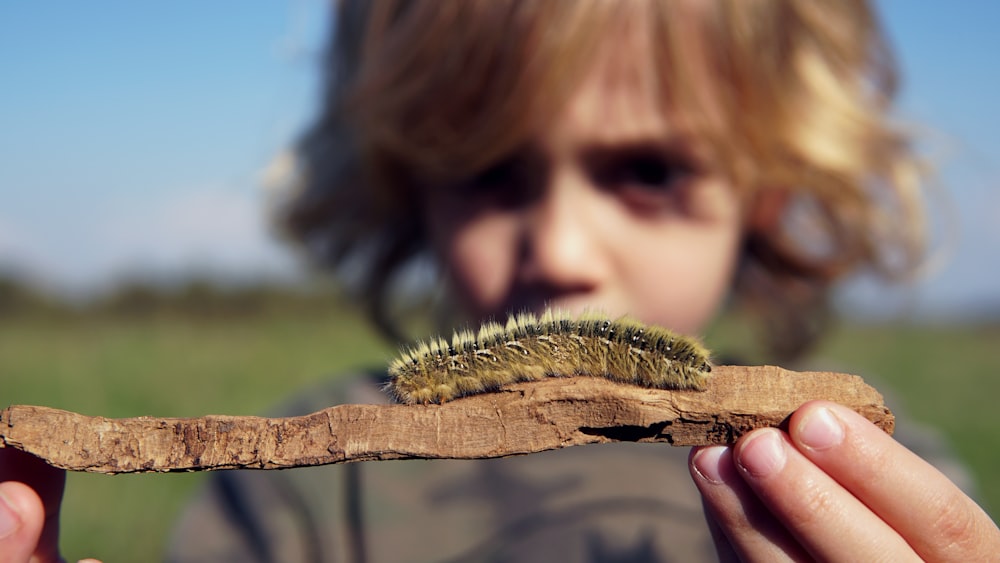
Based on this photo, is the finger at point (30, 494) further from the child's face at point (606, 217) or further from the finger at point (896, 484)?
the child's face at point (606, 217)

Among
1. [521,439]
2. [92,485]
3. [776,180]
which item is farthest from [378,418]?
→ [92,485]

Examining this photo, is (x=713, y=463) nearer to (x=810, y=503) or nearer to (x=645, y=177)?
(x=810, y=503)

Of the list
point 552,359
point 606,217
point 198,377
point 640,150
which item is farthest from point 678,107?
point 198,377

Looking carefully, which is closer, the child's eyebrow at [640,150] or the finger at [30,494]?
the finger at [30,494]

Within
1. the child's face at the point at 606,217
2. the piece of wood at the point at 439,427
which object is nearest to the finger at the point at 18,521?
the piece of wood at the point at 439,427

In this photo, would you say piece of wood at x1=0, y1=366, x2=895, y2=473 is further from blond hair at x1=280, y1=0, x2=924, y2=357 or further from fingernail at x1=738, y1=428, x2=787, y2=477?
blond hair at x1=280, y1=0, x2=924, y2=357

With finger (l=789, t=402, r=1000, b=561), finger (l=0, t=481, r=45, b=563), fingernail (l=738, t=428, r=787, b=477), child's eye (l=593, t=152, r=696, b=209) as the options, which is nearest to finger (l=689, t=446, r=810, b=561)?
fingernail (l=738, t=428, r=787, b=477)

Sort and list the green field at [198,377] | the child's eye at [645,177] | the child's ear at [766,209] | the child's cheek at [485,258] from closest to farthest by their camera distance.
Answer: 1. the child's eye at [645,177]
2. the child's cheek at [485,258]
3. the child's ear at [766,209]
4. the green field at [198,377]
